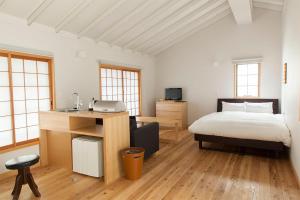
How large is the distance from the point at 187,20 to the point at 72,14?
2909 mm

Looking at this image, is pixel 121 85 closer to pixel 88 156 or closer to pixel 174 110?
pixel 174 110

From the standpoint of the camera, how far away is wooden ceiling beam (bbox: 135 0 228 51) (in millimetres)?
4977

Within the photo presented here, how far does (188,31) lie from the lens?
622 centimetres

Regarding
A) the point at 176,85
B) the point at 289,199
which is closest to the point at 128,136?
the point at 289,199

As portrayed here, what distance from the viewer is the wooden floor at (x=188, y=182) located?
8.36 feet

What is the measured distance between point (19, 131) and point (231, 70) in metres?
5.39

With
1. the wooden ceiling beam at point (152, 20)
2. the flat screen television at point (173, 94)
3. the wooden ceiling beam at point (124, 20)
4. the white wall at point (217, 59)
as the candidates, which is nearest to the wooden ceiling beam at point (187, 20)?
the wooden ceiling beam at point (152, 20)

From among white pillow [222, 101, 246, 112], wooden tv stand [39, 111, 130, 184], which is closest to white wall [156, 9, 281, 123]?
white pillow [222, 101, 246, 112]

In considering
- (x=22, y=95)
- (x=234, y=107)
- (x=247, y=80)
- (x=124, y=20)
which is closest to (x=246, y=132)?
(x=234, y=107)

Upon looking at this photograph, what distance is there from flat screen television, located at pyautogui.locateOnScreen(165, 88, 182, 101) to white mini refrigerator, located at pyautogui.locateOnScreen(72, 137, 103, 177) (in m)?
3.97

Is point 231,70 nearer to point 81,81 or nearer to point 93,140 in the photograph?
point 81,81

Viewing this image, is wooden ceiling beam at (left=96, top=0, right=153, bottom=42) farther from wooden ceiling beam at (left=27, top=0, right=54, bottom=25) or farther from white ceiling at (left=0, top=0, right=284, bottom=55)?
wooden ceiling beam at (left=27, top=0, right=54, bottom=25)

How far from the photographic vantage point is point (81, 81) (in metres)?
4.39

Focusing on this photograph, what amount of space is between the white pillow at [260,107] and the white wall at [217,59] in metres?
0.42
